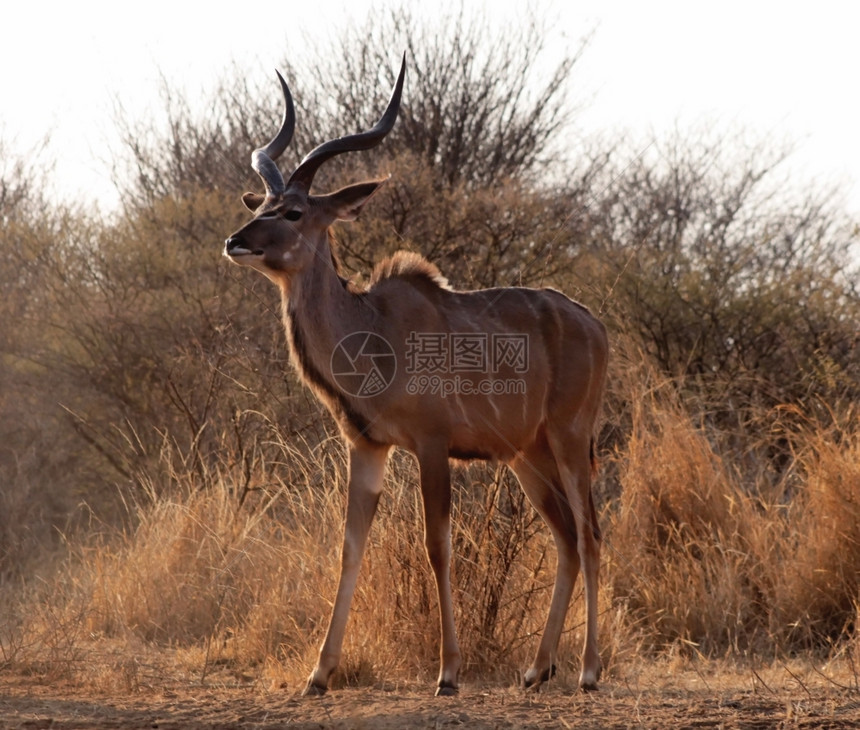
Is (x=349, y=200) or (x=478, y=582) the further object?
(x=478, y=582)

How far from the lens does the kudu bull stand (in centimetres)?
463

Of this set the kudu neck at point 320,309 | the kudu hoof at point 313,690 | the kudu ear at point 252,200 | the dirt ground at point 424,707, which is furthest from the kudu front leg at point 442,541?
the kudu ear at point 252,200

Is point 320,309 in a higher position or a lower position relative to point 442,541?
higher

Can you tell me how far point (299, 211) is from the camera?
482 cm

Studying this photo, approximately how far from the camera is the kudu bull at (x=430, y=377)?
463 cm

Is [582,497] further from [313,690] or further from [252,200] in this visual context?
[252,200]

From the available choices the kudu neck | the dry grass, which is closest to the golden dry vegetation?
the dry grass

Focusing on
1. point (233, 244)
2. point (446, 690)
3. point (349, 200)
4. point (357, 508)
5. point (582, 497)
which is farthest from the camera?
point (582, 497)

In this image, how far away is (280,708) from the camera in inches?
168

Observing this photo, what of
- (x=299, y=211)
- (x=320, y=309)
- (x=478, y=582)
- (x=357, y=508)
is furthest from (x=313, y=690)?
(x=299, y=211)

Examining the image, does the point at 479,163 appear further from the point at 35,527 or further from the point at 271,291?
the point at 35,527

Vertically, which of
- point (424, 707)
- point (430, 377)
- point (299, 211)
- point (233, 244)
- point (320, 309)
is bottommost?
point (424, 707)

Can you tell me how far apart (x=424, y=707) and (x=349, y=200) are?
198cm

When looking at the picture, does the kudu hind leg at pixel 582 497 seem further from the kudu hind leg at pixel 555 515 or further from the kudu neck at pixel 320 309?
the kudu neck at pixel 320 309
